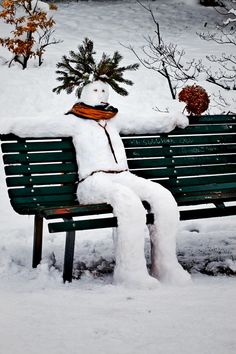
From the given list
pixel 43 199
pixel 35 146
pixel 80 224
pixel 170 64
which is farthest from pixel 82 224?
pixel 170 64

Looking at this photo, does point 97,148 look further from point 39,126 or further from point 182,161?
point 182,161

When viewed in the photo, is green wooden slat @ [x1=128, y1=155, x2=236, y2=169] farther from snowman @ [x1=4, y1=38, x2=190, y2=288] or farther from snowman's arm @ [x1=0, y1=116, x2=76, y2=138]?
snowman's arm @ [x1=0, y1=116, x2=76, y2=138]

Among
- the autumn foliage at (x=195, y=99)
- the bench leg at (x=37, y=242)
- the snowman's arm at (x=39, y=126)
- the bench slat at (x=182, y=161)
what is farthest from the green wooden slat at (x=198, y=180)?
the bench leg at (x=37, y=242)

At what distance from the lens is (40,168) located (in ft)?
11.7

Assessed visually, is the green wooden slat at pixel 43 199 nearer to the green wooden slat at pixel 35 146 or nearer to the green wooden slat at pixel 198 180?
the green wooden slat at pixel 35 146

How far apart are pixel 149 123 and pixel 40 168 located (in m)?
1.07

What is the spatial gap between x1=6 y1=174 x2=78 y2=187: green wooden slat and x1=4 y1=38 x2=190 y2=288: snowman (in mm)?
144

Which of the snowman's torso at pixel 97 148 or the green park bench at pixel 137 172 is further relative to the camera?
Result: the snowman's torso at pixel 97 148

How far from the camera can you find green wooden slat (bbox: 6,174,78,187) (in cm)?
343

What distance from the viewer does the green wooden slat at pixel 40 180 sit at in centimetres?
343

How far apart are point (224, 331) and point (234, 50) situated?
43.3ft

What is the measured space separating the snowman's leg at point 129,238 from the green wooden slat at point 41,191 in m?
0.55

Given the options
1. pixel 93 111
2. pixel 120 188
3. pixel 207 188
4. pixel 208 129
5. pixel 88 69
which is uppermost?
pixel 88 69

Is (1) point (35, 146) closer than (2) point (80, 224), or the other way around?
(2) point (80, 224)
